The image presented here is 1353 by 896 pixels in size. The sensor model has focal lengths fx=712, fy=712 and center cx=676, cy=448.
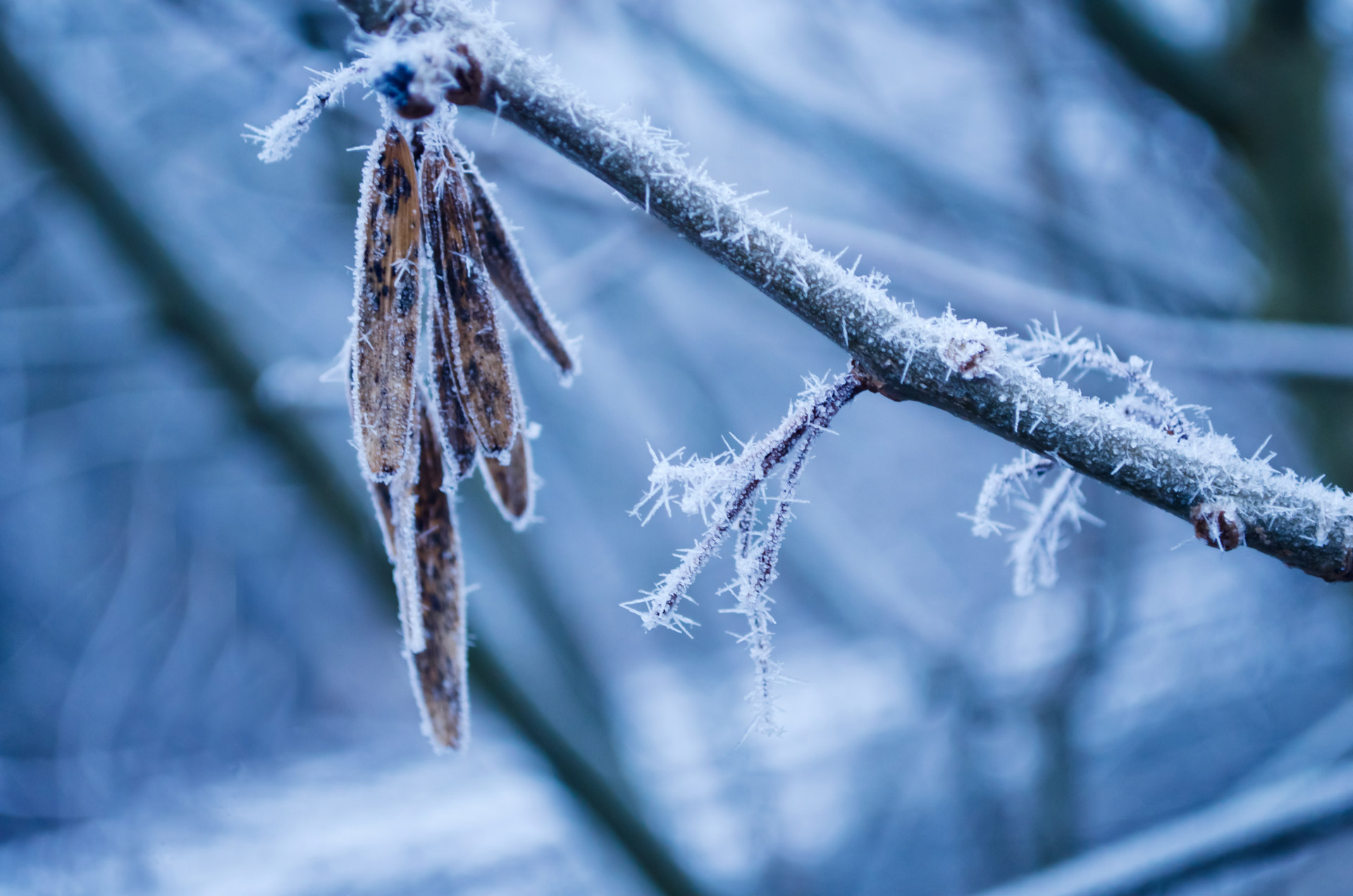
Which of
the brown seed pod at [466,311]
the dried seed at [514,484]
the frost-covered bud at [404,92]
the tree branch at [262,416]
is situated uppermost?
the frost-covered bud at [404,92]

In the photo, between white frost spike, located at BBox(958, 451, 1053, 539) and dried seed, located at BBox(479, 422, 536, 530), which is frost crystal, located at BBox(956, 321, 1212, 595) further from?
dried seed, located at BBox(479, 422, 536, 530)

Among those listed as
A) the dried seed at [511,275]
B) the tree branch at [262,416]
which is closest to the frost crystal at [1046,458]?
the dried seed at [511,275]

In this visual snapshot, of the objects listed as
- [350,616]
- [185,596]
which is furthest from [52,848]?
[350,616]

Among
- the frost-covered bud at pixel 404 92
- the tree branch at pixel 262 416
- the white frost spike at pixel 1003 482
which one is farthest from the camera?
the tree branch at pixel 262 416

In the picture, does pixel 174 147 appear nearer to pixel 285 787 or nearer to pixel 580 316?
pixel 580 316

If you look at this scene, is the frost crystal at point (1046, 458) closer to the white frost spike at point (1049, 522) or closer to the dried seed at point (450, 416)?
the white frost spike at point (1049, 522)

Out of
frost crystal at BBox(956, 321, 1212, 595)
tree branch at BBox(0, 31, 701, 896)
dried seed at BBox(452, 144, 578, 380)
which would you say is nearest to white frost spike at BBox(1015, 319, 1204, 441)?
frost crystal at BBox(956, 321, 1212, 595)
